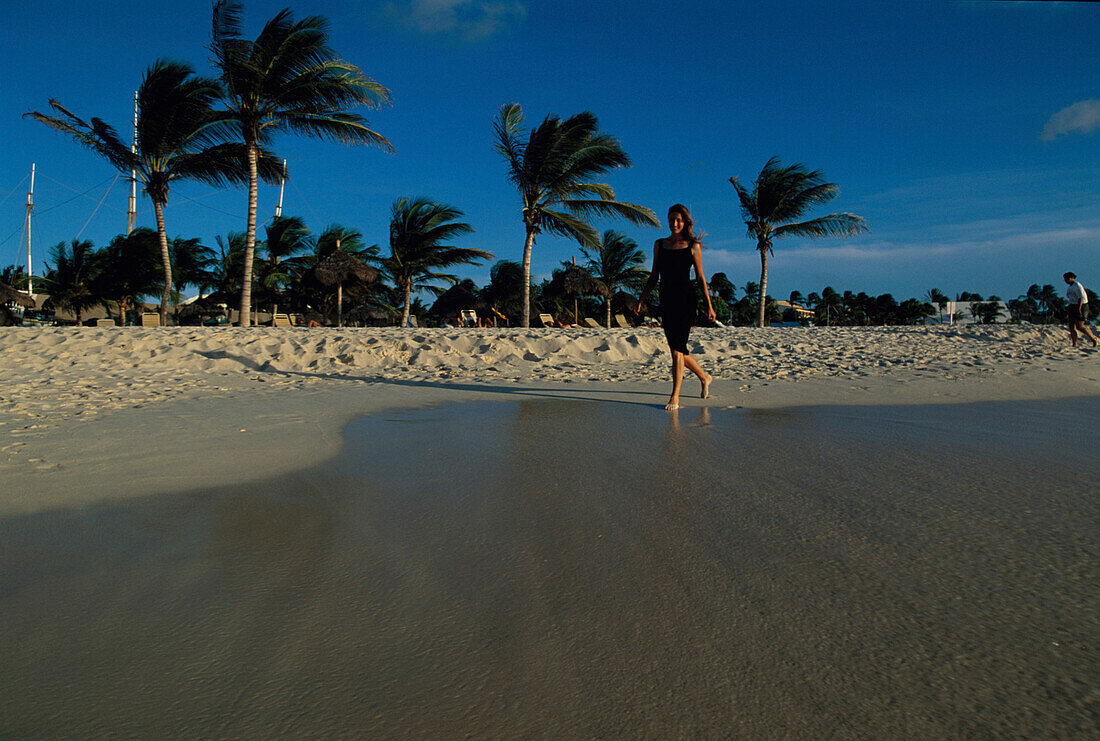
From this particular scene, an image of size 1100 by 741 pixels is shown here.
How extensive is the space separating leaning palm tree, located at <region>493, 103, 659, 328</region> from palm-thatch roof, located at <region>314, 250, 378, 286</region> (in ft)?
26.5

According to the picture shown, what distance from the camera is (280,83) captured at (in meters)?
12.6

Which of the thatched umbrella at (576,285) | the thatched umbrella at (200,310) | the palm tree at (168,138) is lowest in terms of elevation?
the thatched umbrella at (200,310)

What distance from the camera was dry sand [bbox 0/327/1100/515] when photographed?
2682mm

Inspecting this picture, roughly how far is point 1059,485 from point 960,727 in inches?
65.0

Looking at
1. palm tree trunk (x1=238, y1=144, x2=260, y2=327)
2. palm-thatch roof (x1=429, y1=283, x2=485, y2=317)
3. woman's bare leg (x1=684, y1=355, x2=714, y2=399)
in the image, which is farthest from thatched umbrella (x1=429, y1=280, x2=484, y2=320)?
woman's bare leg (x1=684, y1=355, x2=714, y2=399)

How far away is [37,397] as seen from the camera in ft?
14.8

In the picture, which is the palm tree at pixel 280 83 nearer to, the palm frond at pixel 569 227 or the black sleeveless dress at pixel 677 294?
the palm frond at pixel 569 227

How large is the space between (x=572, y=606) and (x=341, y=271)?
2148 centimetres

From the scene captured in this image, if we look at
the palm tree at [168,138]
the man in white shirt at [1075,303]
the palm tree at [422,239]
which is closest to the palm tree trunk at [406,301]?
the palm tree at [422,239]

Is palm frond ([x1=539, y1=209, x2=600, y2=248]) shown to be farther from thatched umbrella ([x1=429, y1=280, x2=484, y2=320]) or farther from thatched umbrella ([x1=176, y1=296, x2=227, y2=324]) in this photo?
thatched umbrella ([x1=176, y1=296, x2=227, y2=324])

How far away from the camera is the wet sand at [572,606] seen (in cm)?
94

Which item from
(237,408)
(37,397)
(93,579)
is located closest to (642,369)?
(237,408)

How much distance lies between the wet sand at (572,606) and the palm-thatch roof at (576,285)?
73.8 ft

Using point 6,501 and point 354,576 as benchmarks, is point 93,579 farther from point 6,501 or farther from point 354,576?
point 6,501
